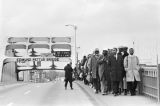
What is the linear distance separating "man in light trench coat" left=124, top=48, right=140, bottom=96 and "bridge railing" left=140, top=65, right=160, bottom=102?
344 millimetres

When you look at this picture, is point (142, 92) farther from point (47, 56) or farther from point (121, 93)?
point (47, 56)

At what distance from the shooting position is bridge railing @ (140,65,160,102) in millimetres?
13208

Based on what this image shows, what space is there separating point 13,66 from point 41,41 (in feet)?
26.9

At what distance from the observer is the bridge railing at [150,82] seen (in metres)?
13.2

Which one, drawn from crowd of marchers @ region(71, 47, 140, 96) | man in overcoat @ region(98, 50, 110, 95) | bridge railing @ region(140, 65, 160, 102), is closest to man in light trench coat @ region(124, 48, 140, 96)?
crowd of marchers @ region(71, 47, 140, 96)

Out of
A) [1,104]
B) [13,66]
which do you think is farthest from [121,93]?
[13,66]

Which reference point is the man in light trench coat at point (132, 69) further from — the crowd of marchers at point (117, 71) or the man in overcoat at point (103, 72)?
the man in overcoat at point (103, 72)

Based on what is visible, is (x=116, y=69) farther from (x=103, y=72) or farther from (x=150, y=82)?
(x=150, y=82)

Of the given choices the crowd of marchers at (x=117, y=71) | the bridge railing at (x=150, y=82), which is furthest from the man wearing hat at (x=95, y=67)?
the bridge railing at (x=150, y=82)

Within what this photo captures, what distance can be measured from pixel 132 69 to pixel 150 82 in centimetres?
126

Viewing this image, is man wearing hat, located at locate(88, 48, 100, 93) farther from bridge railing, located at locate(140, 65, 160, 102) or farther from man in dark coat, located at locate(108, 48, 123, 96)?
bridge railing, located at locate(140, 65, 160, 102)

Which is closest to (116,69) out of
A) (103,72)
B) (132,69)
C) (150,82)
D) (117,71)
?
(117,71)

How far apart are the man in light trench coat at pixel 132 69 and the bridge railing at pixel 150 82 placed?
344 millimetres

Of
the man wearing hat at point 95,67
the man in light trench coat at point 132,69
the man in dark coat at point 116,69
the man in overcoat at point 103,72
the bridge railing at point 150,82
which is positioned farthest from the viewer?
the man wearing hat at point 95,67
